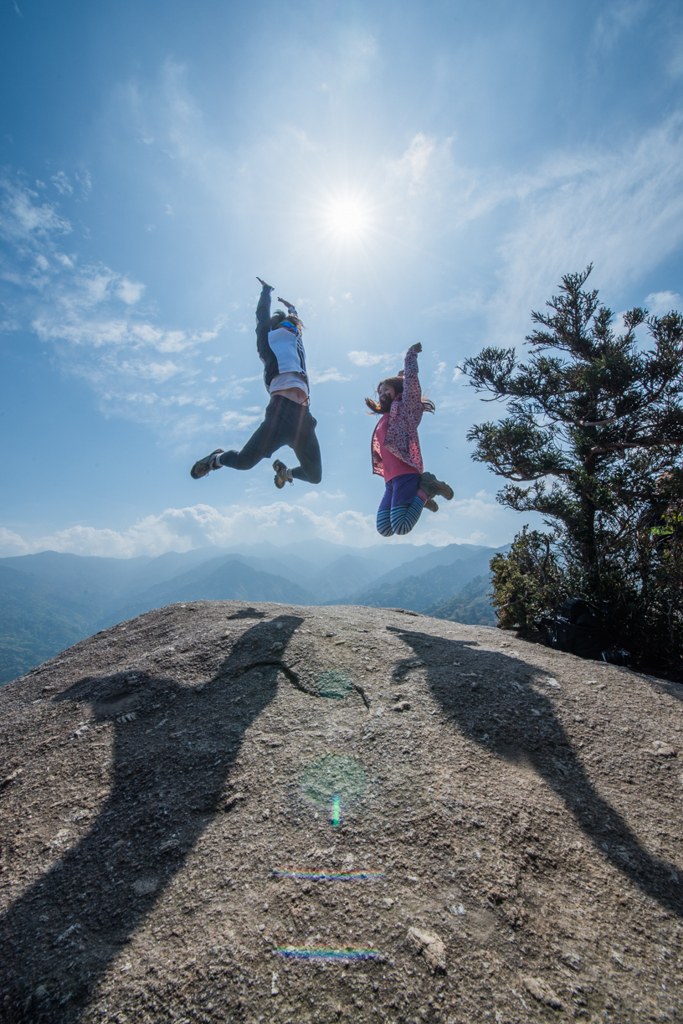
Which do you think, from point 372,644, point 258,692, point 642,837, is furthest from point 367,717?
point 642,837

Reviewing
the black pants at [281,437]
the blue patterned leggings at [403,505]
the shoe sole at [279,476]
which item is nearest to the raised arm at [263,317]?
the black pants at [281,437]

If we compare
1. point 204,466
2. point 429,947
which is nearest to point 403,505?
point 204,466

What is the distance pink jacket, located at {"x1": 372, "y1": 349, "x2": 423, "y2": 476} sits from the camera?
Answer: 613 centimetres

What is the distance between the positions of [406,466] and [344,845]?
488 cm

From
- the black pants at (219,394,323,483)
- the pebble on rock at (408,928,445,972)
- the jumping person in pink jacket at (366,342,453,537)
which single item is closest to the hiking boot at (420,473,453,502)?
the jumping person in pink jacket at (366,342,453,537)

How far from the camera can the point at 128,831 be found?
91.8 inches

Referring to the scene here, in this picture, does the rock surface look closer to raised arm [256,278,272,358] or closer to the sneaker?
the sneaker

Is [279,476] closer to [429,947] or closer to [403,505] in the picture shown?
[403,505]

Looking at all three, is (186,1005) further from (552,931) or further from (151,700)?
(151,700)

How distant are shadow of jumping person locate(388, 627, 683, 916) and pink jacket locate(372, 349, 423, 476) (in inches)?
117

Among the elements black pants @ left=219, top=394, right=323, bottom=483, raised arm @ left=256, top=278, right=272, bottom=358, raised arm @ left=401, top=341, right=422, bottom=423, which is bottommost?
black pants @ left=219, top=394, right=323, bottom=483

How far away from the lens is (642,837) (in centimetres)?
220

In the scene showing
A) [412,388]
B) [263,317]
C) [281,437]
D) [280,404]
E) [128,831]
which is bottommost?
[128,831]

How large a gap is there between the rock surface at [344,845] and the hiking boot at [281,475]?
141 inches
